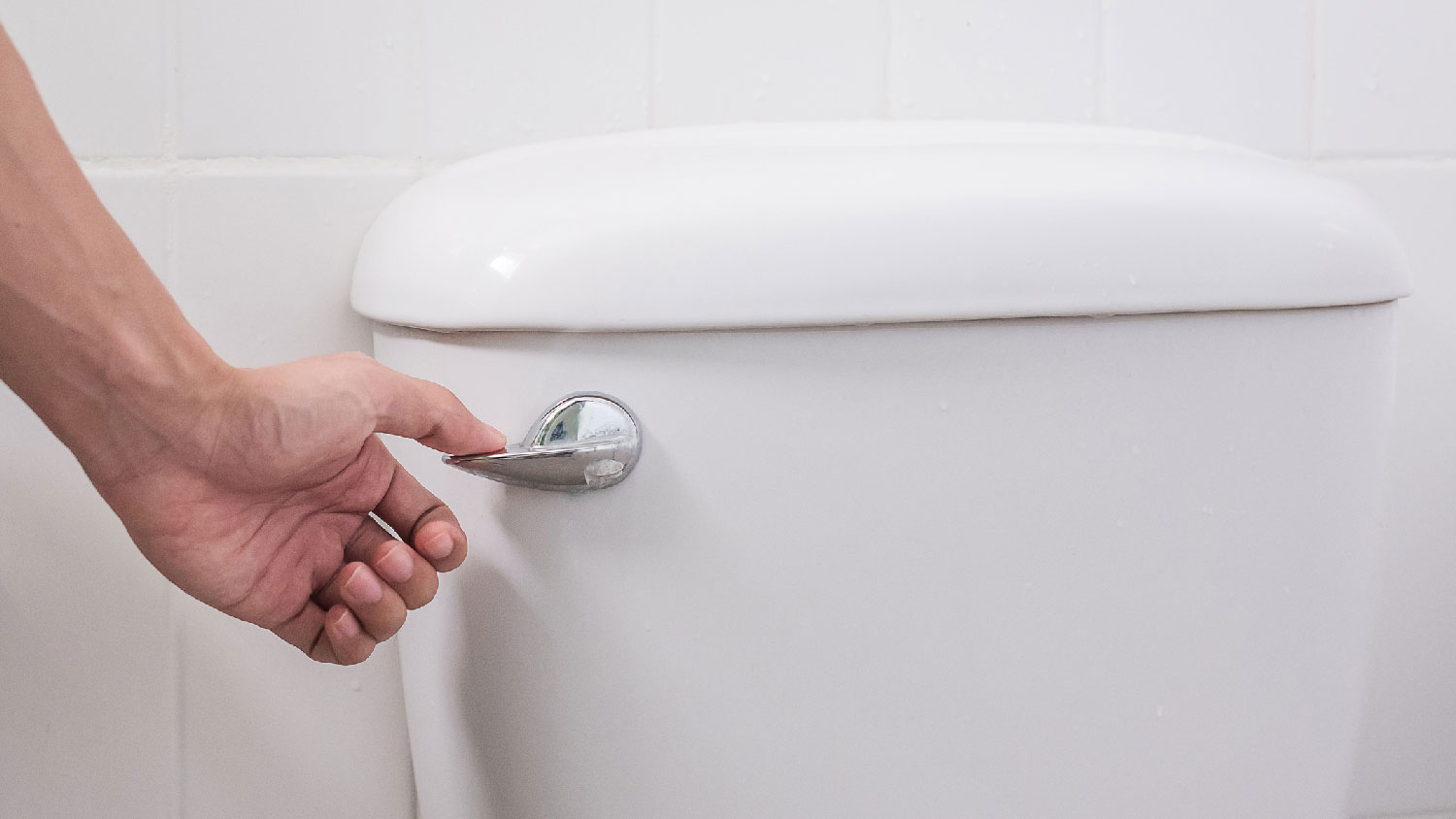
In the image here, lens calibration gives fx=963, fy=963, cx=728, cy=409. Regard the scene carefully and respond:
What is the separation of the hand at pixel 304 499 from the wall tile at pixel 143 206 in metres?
0.18

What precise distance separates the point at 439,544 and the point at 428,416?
49 millimetres

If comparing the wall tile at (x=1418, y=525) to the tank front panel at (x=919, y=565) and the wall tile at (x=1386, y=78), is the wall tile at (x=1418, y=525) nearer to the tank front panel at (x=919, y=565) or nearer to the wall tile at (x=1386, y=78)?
the wall tile at (x=1386, y=78)

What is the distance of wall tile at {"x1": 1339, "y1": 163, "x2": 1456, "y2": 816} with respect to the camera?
1.95 feet

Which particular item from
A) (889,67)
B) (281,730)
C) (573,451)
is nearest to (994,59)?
(889,67)

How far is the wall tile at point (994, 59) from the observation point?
21.7 inches

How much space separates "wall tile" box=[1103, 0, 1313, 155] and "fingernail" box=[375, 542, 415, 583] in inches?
18.3

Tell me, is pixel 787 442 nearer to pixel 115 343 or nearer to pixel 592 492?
pixel 592 492

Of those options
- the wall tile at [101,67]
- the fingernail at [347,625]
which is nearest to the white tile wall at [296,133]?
the wall tile at [101,67]

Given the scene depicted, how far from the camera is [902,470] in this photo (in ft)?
1.12

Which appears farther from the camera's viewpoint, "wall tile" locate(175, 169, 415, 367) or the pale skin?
"wall tile" locate(175, 169, 415, 367)

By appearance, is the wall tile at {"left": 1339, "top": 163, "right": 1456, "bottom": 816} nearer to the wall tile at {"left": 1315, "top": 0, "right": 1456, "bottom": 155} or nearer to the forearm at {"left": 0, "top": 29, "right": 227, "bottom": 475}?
the wall tile at {"left": 1315, "top": 0, "right": 1456, "bottom": 155}

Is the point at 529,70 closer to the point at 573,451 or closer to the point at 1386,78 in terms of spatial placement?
the point at 573,451

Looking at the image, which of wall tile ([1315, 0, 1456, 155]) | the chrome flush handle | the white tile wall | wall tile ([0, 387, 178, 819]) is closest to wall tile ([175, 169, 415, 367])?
the white tile wall

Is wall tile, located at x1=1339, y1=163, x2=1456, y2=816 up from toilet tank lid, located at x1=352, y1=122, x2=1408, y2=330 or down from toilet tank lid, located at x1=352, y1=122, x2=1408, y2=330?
down
